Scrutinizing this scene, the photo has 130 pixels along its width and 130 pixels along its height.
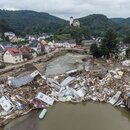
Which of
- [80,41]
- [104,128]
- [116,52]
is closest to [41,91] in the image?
[104,128]

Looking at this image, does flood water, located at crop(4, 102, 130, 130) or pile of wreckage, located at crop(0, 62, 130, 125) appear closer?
flood water, located at crop(4, 102, 130, 130)

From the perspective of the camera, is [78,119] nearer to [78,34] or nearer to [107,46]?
[107,46]

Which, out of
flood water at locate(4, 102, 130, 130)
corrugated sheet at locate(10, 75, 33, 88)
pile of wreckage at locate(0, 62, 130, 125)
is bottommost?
flood water at locate(4, 102, 130, 130)

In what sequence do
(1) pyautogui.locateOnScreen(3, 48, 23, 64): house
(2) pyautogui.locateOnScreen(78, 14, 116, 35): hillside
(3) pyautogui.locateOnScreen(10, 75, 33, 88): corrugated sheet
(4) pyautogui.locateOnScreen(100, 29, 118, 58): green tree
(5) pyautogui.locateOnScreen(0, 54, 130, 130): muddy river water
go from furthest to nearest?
(2) pyautogui.locateOnScreen(78, 14, 116, 35): hillside, (4) pyautogui.locateOnScreen(100, 29, 118, 58): green tree, (1) pyautogui.locateOnScreen(3, 48, 23, 64): house, (3) pyautogui.locateOnScreen(10, 75, 33, 88): corrugated sheet, (5) pyautogui.locateOnScreen(0, 54, 130, 130): muddy river water

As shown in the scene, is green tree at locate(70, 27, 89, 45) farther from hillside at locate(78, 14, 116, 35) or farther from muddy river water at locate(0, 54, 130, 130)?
muddy river water at locate(0, 54, 130, 130)

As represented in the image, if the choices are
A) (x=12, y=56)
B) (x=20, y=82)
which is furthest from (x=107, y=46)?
(x=20, y=82)

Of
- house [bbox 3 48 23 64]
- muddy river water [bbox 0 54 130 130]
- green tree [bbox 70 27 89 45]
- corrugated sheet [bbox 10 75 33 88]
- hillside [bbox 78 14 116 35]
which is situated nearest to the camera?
muddy river water [bbox 0 54 130 130]

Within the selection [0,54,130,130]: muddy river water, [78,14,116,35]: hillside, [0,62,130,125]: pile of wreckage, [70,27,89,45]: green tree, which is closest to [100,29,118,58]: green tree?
[0,62,130,125]: pile of wreckage

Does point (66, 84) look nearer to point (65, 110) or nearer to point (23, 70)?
point (65, 110)
